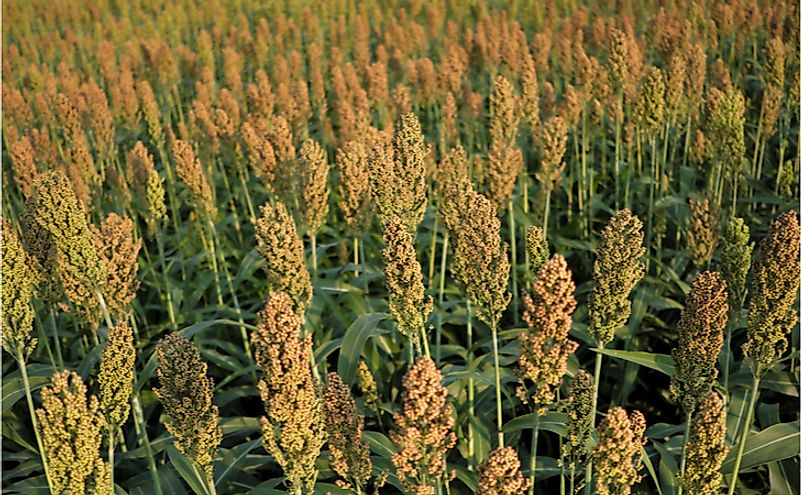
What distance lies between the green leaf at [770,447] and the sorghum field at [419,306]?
0.01 m

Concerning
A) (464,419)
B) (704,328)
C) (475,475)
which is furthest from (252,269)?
(704,328)

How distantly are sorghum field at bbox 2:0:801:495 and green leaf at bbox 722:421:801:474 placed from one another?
0.05 feet

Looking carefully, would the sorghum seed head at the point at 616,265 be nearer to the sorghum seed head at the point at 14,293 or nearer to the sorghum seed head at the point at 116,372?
the sorghum seed head at the point at 116,372

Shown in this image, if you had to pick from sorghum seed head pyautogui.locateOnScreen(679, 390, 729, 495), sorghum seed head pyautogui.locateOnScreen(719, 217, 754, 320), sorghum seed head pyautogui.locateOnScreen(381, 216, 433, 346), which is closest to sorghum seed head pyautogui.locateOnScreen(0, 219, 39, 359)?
sorghum seed head pyautogui.locateOnScreen(381, 216, 433, 346)

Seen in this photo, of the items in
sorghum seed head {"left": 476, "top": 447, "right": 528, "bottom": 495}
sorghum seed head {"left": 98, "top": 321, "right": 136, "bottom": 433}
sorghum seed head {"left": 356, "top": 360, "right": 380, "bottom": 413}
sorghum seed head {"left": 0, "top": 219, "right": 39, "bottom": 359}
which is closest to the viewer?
sorghum seed head {"left": 476, "top": 447, "right": 528, "bottom": 495}

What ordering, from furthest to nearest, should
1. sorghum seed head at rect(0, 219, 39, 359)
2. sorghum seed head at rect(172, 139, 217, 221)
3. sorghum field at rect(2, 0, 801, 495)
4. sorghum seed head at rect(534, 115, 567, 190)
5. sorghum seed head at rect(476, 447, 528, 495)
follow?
sorghum seed head at rect(172, 139, 217, 221) → sorghum seed head at rect(534, 115, 567, 190) → sorghum seed head at rect(0, 219, 39, 359) → sorghum field at rect(2, 0, 801, 495) → sorghum seed head at rect(476, 447, 528, 495)

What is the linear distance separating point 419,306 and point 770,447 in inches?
84.6

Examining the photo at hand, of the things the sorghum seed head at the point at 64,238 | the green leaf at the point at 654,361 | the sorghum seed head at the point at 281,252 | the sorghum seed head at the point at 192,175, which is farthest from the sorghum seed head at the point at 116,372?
the sorghum seed head at the point at 192,175

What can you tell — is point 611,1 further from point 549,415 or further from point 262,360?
point 262,360

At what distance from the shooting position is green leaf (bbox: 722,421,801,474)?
3.93 meters

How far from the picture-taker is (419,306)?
128 inches

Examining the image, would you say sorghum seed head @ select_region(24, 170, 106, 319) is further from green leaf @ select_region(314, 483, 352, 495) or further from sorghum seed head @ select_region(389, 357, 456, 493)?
sorghum seed head @ select_region(389, 357, 456, 493)

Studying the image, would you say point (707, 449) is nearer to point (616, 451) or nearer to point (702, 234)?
point (616, 451)

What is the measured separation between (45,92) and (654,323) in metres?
9.07
